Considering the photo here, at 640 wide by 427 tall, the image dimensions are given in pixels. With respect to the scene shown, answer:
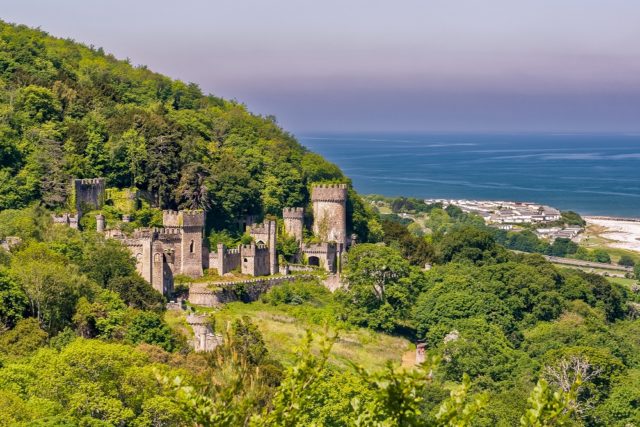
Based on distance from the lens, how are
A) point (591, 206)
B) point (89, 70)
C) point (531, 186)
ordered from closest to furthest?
point (89, 70) → point (591, 206) → point (531, 186)

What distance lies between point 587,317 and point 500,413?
71.5 ft

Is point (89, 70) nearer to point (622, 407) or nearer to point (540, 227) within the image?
point (622, 407)

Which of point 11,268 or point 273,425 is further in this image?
point 11,268

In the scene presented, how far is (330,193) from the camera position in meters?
53.2

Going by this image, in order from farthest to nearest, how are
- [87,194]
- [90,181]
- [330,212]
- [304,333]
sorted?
[330,212] < [90,181] < [87,194] < [304,333]

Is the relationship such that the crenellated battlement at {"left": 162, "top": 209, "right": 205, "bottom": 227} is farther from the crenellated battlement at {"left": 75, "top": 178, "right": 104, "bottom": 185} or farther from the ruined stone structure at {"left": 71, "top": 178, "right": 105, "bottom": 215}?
the crenellated battlement at {"left": 75, "top": 178, "right": 104, "bottom": 185}

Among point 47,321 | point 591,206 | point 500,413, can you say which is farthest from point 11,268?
point 591,206

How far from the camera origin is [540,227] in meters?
118

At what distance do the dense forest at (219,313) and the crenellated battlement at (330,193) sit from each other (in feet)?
5.44

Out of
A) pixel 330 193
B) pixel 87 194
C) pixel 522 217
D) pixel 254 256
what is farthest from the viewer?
pixel 522 217

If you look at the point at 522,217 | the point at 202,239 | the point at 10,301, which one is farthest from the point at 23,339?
the point at 522,217

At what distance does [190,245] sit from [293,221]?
7.78 metres

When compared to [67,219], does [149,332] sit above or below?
below

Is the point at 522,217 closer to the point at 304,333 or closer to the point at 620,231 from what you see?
the point at 620,231
